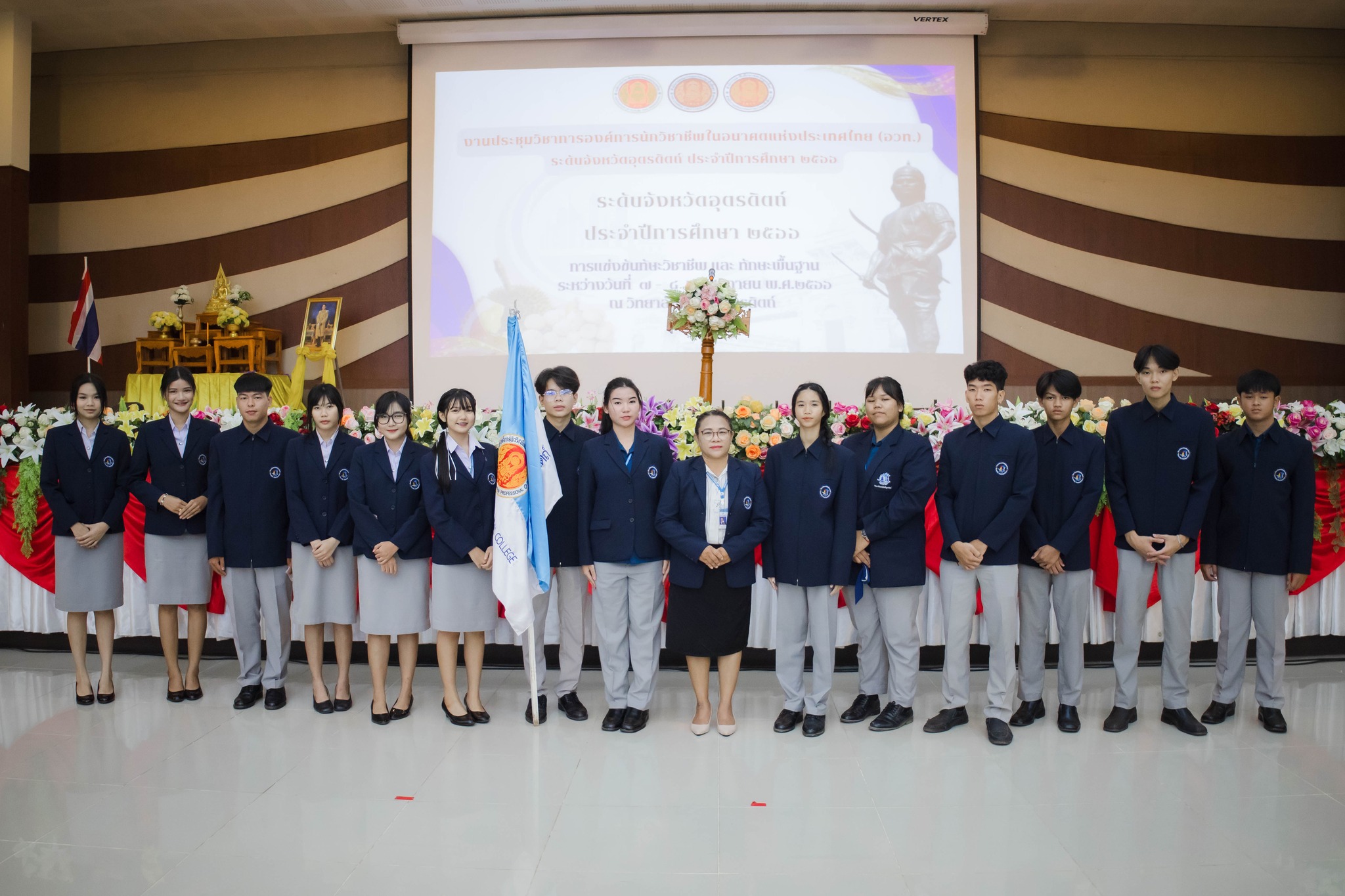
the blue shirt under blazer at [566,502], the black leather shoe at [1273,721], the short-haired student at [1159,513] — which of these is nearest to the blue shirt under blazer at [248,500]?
the blue shirt under blazer at [566,502]

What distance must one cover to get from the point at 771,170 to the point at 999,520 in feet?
17.0

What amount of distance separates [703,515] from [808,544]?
42cm

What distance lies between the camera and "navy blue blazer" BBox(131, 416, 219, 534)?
146 inches

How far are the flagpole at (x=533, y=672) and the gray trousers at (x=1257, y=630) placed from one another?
9.10 feet

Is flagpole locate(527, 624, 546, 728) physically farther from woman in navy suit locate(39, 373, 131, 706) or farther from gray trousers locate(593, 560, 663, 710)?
woman in navy suit locate(39, 373, 131, 706)

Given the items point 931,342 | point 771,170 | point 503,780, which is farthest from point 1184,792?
point 771,170

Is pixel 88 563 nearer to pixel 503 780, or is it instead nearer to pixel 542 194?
pixel 503 780

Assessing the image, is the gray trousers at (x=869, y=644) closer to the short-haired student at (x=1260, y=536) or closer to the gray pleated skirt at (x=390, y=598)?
the short-haired student at (x=1260, y=536)

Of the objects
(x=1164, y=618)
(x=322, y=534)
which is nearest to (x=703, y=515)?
(x=322, y=534)

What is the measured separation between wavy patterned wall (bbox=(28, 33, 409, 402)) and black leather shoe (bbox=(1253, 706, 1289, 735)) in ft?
23.2

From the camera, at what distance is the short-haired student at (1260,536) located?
3.28 m

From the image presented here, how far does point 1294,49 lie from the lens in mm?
7816

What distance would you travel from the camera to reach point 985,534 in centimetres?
319

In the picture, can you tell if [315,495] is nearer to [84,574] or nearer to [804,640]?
[84,574]
